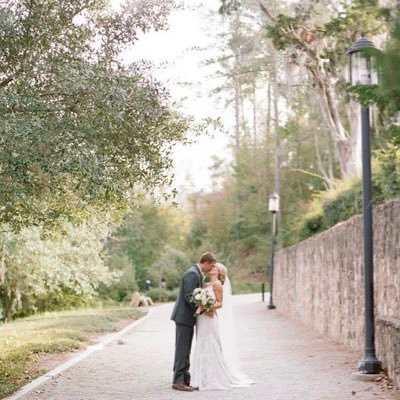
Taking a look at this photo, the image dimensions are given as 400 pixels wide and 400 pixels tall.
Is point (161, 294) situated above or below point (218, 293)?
below

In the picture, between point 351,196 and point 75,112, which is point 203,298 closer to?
A: point 75,112

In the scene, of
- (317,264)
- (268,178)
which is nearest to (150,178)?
(317,264)

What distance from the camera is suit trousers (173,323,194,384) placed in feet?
32.1

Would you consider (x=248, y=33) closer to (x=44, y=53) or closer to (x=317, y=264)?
(x=317, y=264)

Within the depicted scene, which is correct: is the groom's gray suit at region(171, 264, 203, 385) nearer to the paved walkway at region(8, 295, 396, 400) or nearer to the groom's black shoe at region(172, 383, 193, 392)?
the groom's black shoe at region(172, 383, 193, 392)

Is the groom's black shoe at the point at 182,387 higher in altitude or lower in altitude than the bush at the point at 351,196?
lower

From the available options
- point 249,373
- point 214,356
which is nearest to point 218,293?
point 214,356

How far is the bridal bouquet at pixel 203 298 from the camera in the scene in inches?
387

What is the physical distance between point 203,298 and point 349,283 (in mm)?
4957

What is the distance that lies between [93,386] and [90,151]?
3.24 metres

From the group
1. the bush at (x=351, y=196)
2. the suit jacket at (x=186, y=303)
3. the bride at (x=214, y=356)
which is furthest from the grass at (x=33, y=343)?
the bush at (x=351, y=196)

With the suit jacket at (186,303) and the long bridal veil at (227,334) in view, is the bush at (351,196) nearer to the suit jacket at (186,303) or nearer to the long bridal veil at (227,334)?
the long bridal veil at (227,334)

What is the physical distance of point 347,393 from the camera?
882cm

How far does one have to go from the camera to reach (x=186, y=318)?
32.9 feet
